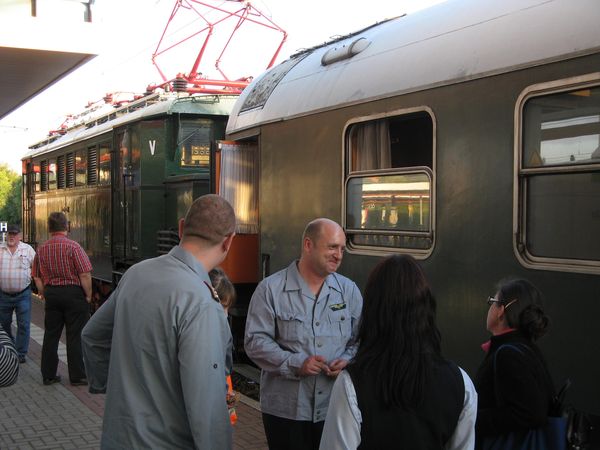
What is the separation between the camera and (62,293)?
7.36 metres

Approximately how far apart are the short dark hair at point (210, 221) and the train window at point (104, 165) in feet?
31.3

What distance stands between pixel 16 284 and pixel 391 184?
17.1ft

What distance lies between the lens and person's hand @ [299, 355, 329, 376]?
3.28m

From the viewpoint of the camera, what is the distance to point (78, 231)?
1346cm

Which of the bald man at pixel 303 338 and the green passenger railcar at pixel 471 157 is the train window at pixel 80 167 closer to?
the green passenger railcar at pixel 471 157

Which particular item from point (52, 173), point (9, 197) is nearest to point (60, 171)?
point (52, 173)

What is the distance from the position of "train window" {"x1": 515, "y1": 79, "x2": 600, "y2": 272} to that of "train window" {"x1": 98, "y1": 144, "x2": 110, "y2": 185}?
29.4ft

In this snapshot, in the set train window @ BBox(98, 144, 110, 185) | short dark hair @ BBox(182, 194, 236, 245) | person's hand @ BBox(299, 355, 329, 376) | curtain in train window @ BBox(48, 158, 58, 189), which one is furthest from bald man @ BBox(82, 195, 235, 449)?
curtain in train window @ BBox(48, 158, 58, 189)

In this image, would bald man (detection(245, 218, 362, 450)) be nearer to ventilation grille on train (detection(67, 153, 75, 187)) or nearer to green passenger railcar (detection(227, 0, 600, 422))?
green passenger railcar (detection(227, 0, 600, 422))

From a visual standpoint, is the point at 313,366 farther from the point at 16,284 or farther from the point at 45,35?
the point at 16,284

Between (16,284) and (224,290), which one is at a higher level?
(224,290)

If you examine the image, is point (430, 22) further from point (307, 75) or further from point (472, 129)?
point (307, 75)

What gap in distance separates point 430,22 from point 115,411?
3.46 meters

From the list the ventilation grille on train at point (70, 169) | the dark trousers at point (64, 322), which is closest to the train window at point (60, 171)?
the ventilation grille on train at point (70, 169)
